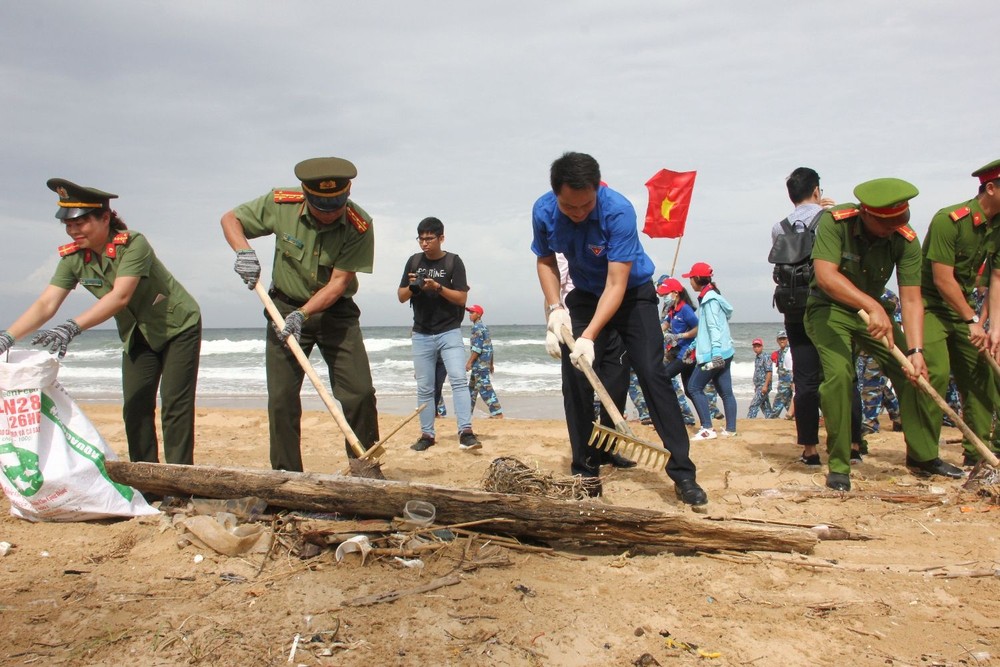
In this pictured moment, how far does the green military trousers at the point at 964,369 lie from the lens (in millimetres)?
4730

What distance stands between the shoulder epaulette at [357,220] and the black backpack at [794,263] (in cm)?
280

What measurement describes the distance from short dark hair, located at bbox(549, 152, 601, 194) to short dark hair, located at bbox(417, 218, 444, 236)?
2.88 metres

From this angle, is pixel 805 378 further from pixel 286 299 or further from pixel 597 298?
pixel 286 299

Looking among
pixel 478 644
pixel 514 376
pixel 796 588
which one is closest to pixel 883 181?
pixel 796 588

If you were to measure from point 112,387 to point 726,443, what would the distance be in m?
18.3

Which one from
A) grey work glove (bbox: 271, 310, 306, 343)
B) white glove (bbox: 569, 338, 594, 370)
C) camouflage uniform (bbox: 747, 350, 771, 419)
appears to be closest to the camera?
white glove (bbox: 569, 338, 594, 370)

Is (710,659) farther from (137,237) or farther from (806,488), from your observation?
(137,237)

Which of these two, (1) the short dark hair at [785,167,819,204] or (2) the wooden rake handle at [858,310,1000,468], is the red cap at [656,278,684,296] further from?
(2) the wooden rake handle at [858,310,1000,468]

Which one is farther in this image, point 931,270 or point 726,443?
point 726,443

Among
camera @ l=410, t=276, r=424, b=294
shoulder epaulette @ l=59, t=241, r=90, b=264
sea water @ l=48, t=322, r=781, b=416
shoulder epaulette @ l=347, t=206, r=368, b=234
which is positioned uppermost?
shoulder epaulette @ l=347, t=206, r=368, b=234

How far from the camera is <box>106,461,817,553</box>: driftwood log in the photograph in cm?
309

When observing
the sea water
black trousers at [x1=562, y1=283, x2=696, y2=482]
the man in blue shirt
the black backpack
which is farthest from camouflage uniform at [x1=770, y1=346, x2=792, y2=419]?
the man in blue shirt

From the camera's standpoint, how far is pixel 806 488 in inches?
174

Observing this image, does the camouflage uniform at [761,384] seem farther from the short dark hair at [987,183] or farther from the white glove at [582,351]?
the white glove at [582,351]
